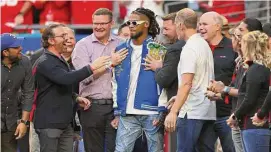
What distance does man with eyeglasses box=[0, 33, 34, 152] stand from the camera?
11.8 m

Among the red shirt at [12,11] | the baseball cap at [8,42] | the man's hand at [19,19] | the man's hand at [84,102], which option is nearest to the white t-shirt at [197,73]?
the man's hand at [84,102]

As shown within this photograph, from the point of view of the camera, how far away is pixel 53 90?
11.3 metres

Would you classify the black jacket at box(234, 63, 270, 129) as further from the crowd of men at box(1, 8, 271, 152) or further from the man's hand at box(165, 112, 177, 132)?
the man's hand at box(165, 112, 177, 132)

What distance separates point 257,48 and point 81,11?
25.5 feet

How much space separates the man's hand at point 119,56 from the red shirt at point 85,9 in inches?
233

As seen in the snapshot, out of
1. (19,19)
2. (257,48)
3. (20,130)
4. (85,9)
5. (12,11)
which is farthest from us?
(12,11)

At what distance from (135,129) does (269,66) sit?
82.9 inches

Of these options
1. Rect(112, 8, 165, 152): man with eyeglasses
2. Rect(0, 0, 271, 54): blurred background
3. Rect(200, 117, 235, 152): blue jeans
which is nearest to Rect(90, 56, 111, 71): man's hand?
Rect(112, 8, 165, 152): man with eyeglasses

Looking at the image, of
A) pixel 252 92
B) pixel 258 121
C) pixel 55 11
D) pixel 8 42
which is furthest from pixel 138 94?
pixel 55 11

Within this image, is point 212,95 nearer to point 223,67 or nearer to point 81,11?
point 223,67

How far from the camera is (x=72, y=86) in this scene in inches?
457

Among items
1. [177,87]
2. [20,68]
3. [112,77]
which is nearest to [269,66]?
[177,87]

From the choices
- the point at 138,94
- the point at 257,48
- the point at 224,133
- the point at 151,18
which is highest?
the point at 151,18

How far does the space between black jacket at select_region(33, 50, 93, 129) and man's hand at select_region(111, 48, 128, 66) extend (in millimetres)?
404
